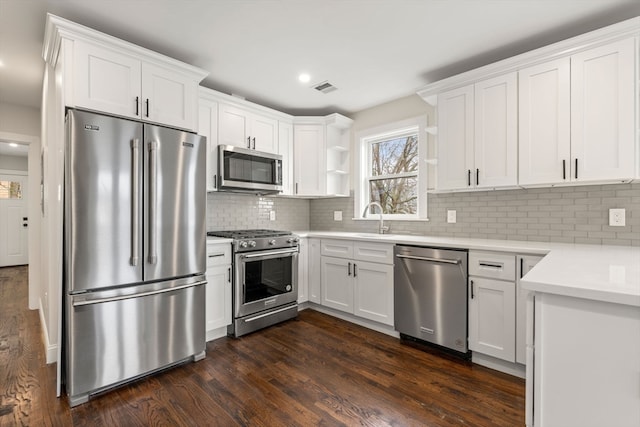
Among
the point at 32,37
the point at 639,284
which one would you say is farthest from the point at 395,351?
the point at 32,37

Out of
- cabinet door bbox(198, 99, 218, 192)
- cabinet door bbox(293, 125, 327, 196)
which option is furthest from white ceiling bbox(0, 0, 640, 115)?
cabinet door bbox(293, 125, 327, 196)

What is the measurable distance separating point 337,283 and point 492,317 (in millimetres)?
1551

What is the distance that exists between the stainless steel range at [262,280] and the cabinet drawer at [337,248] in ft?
1.09

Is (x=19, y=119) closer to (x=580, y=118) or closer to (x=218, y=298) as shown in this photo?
(x=218, y=298)

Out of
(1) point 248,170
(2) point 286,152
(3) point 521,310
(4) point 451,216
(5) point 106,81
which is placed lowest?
(3) point 521,310

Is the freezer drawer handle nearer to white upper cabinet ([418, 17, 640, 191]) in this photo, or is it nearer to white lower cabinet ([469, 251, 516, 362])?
white lower cabinet ([469, 251, 516, 362])

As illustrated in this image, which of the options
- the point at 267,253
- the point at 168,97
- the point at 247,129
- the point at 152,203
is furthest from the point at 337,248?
the point at 168,97

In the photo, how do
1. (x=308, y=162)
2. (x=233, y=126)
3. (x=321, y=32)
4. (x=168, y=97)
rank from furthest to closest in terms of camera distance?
1. (x=308, y=162)
2. (x=233, y=126)
3. (x=168, y=97)
4. (x=321, y=32)

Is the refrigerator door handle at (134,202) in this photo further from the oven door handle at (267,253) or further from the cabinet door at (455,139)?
the cabinet door at (455,139)

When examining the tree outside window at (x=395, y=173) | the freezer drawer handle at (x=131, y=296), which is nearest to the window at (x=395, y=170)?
the tree outside window at (x=395, y=173)

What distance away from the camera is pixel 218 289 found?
111 inches

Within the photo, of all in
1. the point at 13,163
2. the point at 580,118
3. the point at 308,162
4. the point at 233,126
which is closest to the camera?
the point at 580,118

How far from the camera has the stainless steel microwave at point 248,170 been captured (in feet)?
10.2

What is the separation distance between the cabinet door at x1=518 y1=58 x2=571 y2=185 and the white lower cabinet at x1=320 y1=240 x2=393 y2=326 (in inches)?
52.2
